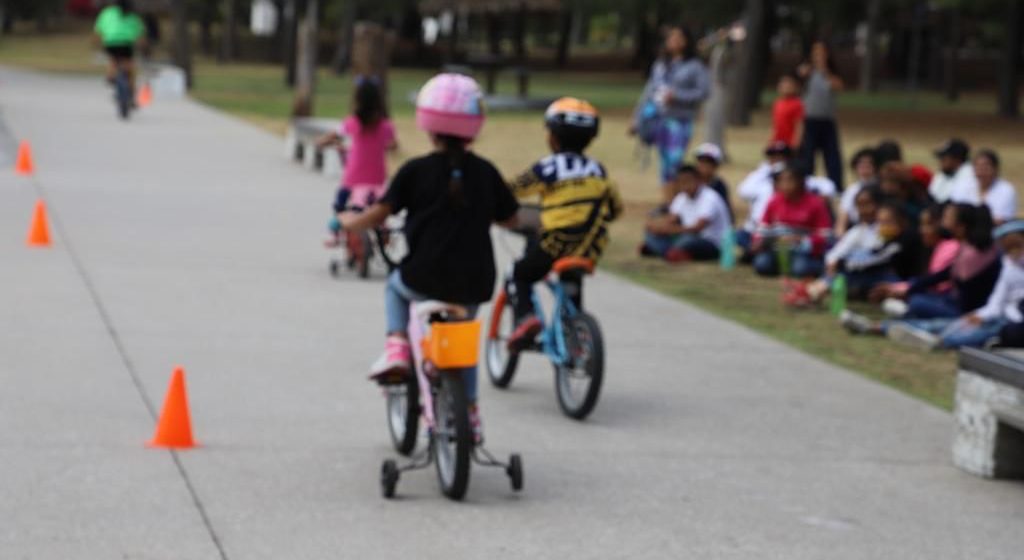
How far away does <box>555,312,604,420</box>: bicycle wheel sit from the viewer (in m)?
8.77

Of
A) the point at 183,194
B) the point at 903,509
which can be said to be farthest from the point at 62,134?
the point at 903,509

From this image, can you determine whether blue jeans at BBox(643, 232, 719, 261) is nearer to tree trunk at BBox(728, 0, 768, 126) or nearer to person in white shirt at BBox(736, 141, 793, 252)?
person in white shirt at BBox(736, 141, 793, 252)

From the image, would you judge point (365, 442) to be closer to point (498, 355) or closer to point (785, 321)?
point (498, 355)

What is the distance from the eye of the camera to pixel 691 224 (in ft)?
52.6

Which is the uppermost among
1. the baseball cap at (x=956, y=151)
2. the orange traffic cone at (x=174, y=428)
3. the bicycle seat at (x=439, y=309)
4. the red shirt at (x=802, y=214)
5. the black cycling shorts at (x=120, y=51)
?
the baseball cap at (x=956, y=151)

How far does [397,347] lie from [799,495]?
5.60 feet

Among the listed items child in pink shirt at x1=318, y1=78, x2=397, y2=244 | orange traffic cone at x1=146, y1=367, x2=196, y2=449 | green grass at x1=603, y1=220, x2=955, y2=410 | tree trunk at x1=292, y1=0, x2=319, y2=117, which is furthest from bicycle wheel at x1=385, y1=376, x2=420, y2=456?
tree trunk at x1=292, y1=0, x2=319, y2=117

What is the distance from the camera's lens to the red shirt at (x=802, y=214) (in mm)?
15078

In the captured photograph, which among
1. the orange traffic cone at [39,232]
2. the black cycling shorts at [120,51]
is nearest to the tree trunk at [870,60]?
the black cycling shorts at [120,51]

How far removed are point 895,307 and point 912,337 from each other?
2.91 ft

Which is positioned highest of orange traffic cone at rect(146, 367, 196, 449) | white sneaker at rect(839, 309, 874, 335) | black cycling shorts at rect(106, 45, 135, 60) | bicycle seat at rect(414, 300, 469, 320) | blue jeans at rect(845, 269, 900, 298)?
bicycle seat at rect(414, 300, 469, 320)

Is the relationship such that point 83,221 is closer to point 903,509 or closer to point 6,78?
point 903,509

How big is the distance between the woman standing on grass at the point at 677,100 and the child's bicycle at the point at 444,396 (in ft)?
39.0

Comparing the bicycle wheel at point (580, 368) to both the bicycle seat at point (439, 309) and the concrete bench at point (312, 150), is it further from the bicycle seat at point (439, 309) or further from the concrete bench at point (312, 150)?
the concrete bench at point (312, 150)
